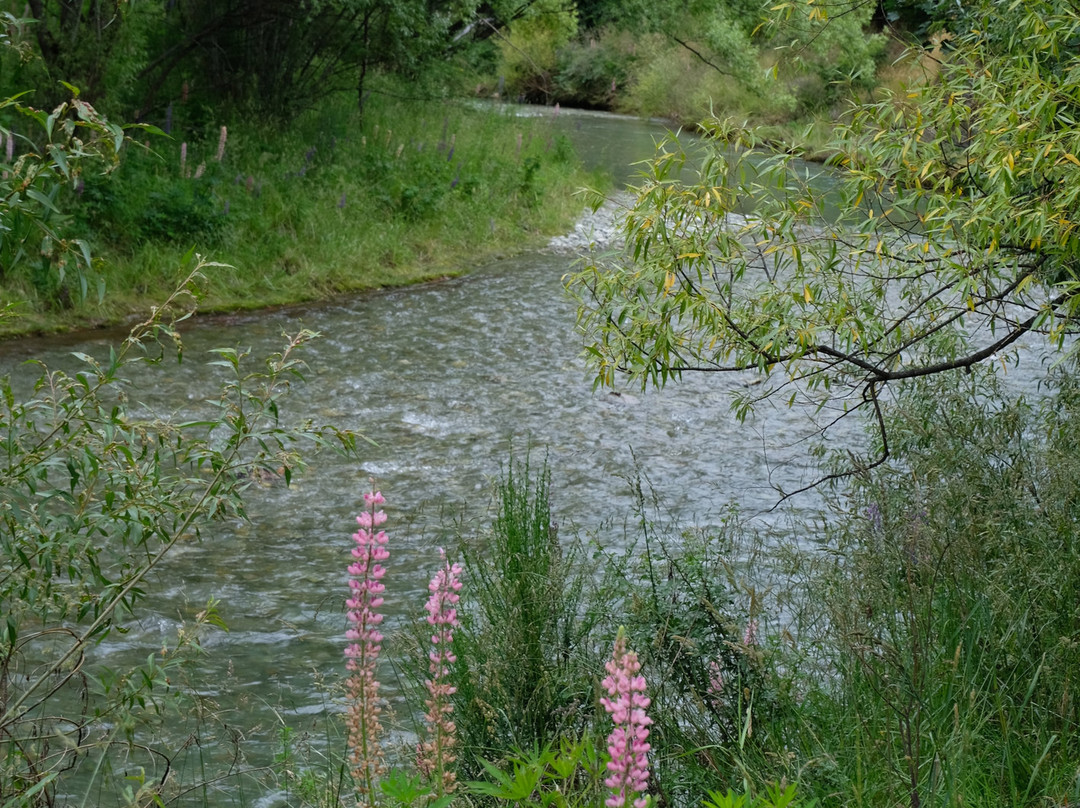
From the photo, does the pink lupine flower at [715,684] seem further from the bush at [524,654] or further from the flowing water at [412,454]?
the flowing water at [412,454]

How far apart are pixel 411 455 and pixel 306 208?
5341 millimetres

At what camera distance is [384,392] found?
28.1ft

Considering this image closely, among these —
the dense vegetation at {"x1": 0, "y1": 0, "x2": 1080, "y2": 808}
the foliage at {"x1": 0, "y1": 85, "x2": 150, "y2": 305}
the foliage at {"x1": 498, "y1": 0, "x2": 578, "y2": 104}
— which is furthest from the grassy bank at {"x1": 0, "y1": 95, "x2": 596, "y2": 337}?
the foliage at {"x1": 498, "y1": 0, "x2": 578, "y2": 104}

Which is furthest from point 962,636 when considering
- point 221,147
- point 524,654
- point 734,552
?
point 221,147

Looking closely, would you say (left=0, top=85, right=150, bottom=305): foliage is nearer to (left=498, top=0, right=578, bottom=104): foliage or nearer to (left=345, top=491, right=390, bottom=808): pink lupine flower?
(left=345, top=491, right=390, bottom=808): pink lupine flower

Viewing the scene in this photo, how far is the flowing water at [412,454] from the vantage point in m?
5.05

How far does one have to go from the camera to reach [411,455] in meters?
7.42

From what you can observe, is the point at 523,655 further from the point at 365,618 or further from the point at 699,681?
the point at 365,618

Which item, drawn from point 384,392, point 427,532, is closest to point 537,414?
point 384,392

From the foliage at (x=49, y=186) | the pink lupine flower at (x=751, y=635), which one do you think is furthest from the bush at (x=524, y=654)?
the foliage at (x=49, y=186)

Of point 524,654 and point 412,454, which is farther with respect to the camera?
point 412,454

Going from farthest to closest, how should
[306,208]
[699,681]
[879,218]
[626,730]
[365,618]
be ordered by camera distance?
[306,208]
[879,218]
[699,681]
[365,618]
[626,730]

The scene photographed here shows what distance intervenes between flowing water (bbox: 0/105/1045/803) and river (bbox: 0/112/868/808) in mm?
16

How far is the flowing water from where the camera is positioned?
5047 millimetres
